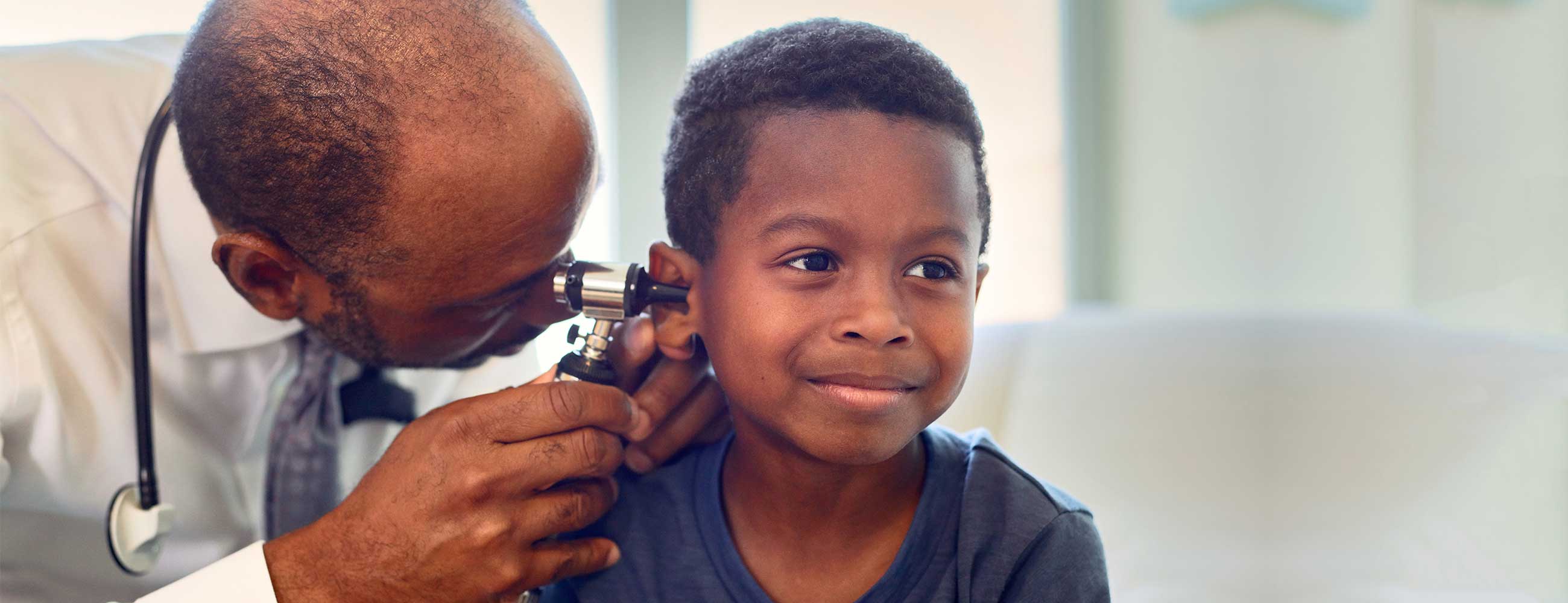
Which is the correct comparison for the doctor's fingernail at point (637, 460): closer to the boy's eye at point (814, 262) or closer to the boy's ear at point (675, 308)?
the boy's ear at point (675, 308)

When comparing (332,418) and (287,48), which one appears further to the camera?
(332,418)

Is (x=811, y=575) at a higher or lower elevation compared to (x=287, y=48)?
lower

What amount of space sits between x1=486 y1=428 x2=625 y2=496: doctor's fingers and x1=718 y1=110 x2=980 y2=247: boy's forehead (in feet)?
0.78

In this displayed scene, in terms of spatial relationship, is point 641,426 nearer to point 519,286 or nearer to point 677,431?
point 677,431

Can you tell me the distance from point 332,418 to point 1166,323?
6.94 feet

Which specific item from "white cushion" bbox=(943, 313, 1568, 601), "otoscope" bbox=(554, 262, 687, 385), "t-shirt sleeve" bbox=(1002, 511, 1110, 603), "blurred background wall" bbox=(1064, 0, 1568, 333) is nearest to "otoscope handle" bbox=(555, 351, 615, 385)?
"otoscope" bbox=(554, 262, 687, 385)

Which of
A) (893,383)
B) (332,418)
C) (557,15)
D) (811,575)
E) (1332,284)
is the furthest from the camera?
(1332,284)

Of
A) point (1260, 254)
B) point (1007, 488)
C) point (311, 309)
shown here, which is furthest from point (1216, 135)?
point (311, 309)

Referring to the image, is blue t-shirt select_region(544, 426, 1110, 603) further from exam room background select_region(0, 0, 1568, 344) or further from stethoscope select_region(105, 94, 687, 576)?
exam room background select_region(0, 0, 1568, 344)

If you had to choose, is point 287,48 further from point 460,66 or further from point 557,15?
point 557,15

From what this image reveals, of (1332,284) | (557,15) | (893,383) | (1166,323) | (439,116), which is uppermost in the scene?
(557,15)

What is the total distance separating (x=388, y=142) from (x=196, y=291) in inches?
A: 18.8

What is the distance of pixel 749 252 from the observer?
884 mm

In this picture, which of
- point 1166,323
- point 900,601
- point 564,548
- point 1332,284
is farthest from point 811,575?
point 1166,323
